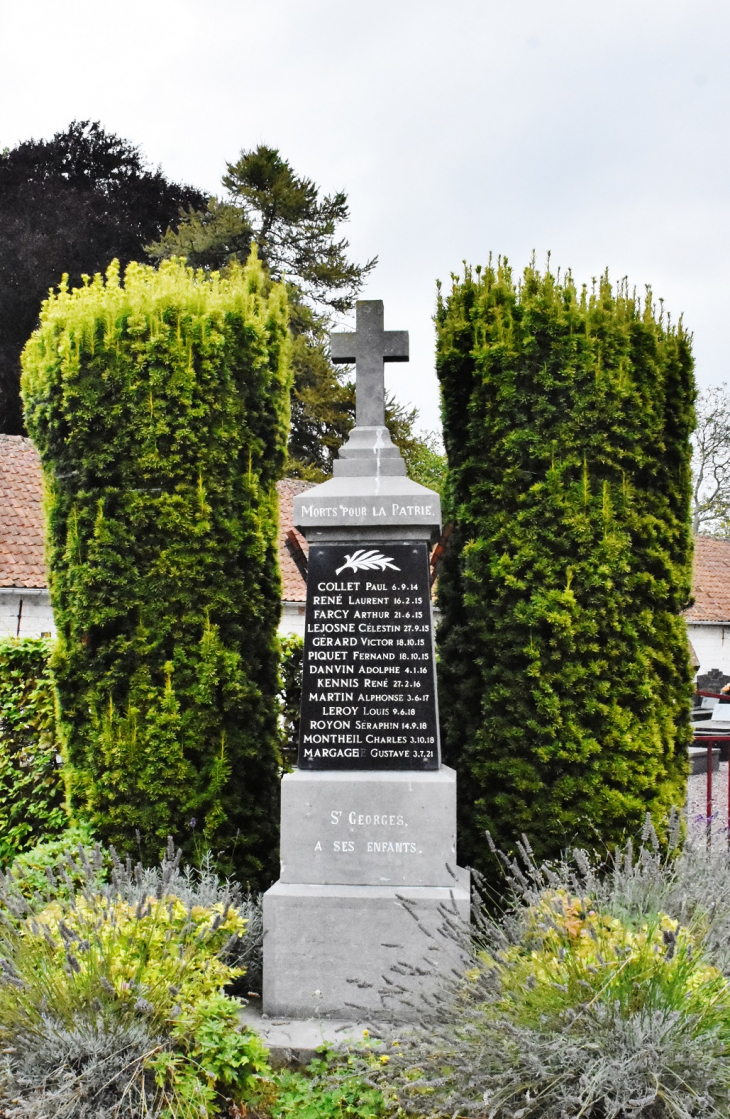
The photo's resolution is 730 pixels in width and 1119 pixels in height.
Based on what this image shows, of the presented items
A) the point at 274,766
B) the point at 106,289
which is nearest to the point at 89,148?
the point at 106,289

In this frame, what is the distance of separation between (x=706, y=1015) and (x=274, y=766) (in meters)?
3.07

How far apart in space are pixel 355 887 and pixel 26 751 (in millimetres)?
2712

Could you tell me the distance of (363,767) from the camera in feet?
14.4

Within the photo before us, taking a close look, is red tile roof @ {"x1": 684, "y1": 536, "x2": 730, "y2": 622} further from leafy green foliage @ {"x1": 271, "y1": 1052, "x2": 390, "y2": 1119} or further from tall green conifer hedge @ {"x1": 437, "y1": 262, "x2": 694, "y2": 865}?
leafy green foliage @ {"x1": 271, "y1": 1052, "x2": 390, "y2": 1119}

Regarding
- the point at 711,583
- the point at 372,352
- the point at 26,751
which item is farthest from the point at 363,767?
the point at 711,583

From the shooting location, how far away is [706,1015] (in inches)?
107

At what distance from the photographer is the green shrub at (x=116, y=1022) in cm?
292

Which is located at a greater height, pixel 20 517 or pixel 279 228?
Answer: pixel 279 228

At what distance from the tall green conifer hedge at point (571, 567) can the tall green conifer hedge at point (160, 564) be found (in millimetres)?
1285

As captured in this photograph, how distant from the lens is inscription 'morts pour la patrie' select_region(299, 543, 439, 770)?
14.4ft

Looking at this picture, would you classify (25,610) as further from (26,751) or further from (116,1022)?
(116,1022)

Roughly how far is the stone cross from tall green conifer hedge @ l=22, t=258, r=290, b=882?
0.79 meters

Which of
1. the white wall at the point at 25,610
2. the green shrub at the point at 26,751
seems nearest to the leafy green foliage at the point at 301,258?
the white wall at the point at 25,610

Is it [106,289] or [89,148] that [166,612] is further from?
[89,148]
